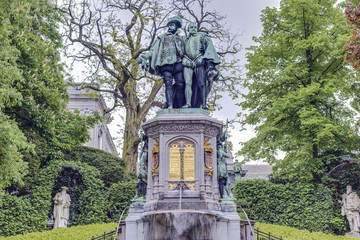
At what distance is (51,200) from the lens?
68.4 ft

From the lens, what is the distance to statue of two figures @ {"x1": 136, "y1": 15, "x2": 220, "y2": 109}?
431 inches

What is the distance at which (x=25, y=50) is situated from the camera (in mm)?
18594

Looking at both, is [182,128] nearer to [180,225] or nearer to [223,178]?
[223,178]

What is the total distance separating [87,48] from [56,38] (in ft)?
13.1

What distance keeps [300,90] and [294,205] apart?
541 centimetres

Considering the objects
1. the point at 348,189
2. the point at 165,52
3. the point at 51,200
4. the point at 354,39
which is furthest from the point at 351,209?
the point at 51,200

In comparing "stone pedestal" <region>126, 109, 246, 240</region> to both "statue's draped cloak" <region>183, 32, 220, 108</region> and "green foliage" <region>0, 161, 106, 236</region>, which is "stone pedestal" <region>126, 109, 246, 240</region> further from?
"green foliage" <region>0, 161, 106, 236</region>

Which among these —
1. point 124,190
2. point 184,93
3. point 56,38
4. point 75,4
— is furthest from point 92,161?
point 184,93

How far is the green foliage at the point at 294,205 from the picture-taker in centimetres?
1906

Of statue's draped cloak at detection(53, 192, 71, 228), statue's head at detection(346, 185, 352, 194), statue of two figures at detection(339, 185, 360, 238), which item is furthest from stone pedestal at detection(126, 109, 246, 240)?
statue's head at detection(346, 185, 352, 194)

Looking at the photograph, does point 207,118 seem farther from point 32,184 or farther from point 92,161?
point 92,161

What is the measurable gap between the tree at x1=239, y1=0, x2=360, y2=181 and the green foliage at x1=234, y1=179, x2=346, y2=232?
79 cm

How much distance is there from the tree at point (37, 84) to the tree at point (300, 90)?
9.09 meters

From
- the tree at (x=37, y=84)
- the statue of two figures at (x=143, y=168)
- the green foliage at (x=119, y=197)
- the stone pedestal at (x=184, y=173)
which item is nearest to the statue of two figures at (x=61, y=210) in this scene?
the tree at (x=37, y=84)
